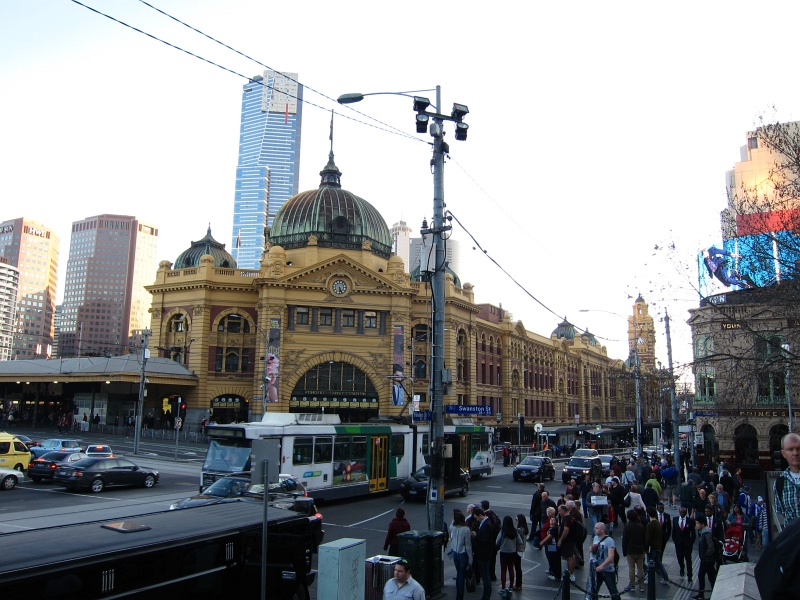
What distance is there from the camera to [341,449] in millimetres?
26344

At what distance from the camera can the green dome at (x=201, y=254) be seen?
225ft

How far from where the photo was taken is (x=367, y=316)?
60.8 m

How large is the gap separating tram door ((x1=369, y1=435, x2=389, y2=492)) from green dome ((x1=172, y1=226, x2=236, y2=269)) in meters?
43.8

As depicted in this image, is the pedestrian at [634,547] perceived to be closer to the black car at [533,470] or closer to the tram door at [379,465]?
the tram door at [379,465]

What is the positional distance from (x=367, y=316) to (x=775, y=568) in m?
58.2

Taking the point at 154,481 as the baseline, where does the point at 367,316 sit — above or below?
above

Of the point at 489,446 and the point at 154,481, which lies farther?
the point at 489,446

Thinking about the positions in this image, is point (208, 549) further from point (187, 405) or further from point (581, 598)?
point (187, 405)

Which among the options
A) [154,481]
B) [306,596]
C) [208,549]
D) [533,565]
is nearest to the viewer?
[208,549]

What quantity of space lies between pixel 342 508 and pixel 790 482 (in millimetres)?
19595

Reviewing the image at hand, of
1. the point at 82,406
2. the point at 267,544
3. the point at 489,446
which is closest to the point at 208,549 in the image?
the point at 267,544

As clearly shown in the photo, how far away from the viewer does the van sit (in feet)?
91.9

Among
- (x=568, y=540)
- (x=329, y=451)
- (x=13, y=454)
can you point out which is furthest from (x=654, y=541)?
(x=13, y=454)

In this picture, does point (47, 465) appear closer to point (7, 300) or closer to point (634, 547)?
point (634, 547)
